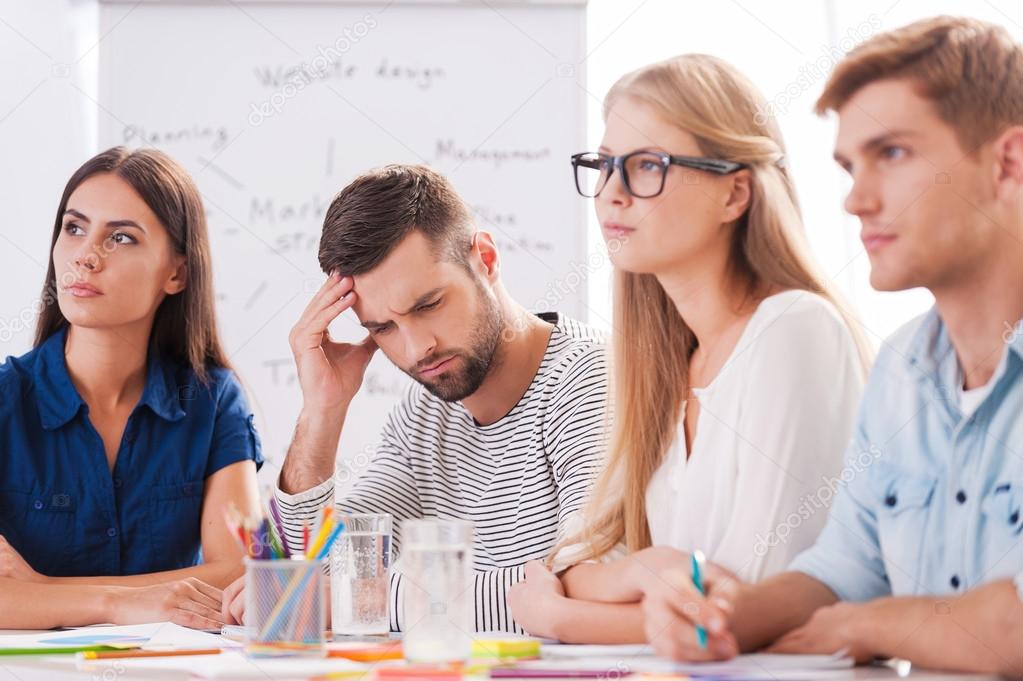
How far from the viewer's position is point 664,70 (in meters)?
1.43

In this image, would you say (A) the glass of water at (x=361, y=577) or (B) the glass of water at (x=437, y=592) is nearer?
(B) the glass of water at (x=437, y=592)

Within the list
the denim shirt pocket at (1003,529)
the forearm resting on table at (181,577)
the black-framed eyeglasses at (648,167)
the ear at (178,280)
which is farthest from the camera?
the ear at (178,280)

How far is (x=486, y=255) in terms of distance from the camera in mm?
1951

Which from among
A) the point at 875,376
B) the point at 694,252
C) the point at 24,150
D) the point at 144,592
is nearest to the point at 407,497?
the point at 144,592

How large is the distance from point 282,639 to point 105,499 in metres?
A: 1.11

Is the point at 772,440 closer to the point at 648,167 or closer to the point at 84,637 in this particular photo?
the point at 648,167

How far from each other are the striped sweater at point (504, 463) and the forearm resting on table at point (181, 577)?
0.13 m

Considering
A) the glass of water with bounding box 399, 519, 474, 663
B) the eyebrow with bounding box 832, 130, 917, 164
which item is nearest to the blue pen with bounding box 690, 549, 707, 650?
the glass of water with bounding box 399, 519, 474, 663

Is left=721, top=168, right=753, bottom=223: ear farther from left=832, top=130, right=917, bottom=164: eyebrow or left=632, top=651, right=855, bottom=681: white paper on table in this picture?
Result: left=632, top=651, right=855, bottom=681: white paper on table

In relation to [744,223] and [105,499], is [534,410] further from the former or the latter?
[105,499]

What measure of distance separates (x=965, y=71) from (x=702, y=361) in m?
0.51

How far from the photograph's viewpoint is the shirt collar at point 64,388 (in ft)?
6.81

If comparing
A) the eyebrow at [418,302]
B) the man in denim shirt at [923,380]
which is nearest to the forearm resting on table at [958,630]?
the man in denim shirt at [923,380]

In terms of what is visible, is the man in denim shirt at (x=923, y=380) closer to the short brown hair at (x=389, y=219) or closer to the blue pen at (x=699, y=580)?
the blue pen at (x=699, y=580)
